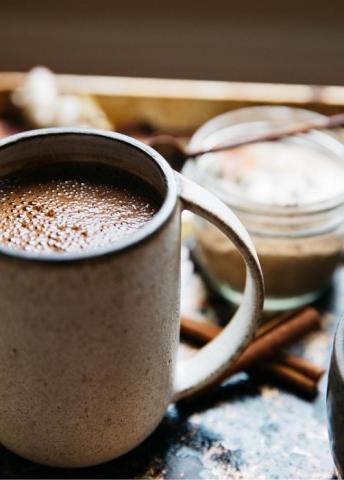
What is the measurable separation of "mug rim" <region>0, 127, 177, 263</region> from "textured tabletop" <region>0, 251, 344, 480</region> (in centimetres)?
28

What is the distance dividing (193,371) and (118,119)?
671 millimetres

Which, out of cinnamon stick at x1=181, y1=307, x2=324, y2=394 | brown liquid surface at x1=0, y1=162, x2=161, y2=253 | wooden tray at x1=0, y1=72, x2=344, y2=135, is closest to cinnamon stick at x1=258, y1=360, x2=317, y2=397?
cinnamon stick at x1=181, y1=307, x2=324, y2=394

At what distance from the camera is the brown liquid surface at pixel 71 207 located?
625mm

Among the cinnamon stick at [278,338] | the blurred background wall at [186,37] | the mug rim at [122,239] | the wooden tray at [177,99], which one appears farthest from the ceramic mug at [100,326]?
the blurred background wall at [186,37]

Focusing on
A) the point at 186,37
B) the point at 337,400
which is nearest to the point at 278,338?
the point at 337,400

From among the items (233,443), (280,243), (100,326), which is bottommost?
(233,443)

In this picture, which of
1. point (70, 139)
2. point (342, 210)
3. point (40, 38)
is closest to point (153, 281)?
point (70, 139)

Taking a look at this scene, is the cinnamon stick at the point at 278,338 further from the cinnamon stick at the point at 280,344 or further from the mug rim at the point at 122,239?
the mug rim at the point at 122,239

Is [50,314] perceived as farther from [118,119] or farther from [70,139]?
[118,119]

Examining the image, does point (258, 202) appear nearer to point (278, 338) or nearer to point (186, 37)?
point (278, 338)

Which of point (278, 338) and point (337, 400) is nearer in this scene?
point (337, 400)

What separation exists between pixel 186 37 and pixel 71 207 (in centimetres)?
120

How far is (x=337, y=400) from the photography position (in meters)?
0.61

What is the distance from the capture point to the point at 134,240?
22.2 inches
